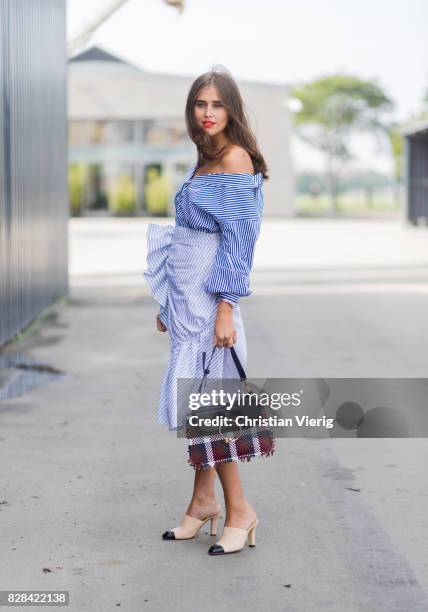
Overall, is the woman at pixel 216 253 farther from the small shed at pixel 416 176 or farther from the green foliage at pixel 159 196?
the green foliage at pixel 159 196

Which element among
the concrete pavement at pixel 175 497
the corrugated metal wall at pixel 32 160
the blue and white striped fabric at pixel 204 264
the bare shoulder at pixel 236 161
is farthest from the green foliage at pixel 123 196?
the bare shoulder at pixel 236 161

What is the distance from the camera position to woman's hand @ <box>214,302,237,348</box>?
4141mm

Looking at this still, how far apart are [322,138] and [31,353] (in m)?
78.1

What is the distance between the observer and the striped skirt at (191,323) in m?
4.23

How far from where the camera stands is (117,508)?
489 cm

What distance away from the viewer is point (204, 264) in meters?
4.23

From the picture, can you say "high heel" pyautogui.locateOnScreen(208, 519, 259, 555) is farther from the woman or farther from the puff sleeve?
the puff sleeve

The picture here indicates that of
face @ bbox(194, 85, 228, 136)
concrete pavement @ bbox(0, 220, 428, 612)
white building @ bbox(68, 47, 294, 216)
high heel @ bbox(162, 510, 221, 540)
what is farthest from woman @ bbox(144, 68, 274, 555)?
white building @ bbox(68, 47, 294, 216)

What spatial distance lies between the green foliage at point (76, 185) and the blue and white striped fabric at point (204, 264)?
43712 millimetres

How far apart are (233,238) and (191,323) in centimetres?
37

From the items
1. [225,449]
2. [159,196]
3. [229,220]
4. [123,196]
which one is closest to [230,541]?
[225,449]

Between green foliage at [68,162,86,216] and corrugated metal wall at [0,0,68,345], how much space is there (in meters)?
33.1

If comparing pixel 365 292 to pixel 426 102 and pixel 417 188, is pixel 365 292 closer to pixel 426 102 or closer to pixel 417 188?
pixel 417 188

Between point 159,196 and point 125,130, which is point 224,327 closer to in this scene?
point 159,196
